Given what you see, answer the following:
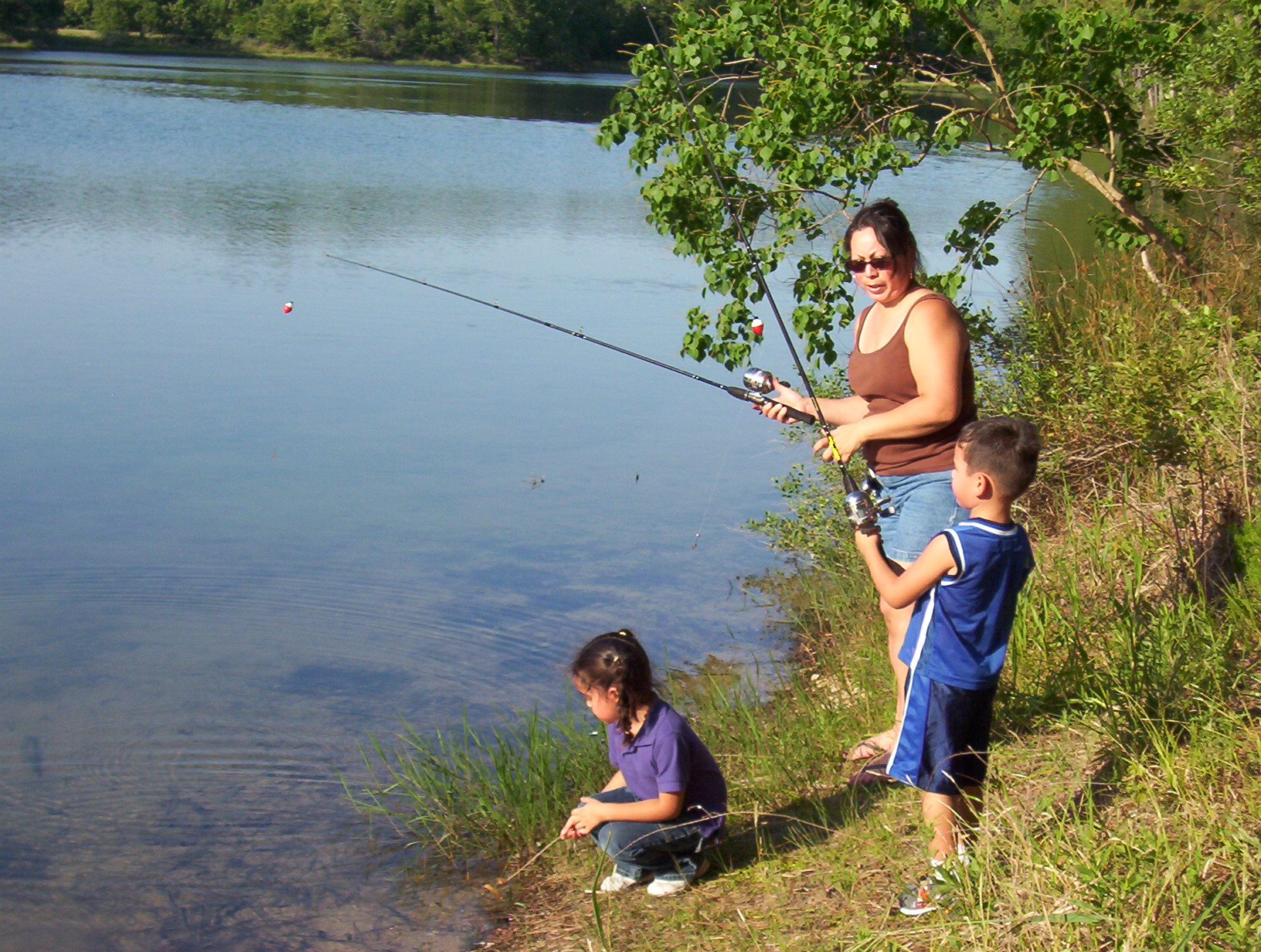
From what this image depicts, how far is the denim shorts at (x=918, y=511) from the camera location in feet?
9.82

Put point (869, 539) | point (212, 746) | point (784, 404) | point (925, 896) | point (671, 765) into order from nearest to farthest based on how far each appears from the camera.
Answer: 1. point (925, 896)
2. point (869, 539)
3. point (671, 765)
4. point (784, 404)
5. point (212, 746)

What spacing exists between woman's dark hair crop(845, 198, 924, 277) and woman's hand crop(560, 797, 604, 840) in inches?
56.3

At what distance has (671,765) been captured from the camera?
2.99m

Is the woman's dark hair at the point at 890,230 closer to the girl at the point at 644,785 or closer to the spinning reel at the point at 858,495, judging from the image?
the spinning reel at the point at 858,495

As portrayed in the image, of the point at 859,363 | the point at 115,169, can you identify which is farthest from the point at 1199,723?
the point at 115,169

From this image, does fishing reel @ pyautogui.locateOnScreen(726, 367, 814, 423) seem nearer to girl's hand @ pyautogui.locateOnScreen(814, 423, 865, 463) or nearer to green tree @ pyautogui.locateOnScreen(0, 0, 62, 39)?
girl's hand @ pyautogui.locateOnScreen(814, 423, 865, 463)

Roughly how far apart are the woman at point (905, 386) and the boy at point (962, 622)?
10.7 inches

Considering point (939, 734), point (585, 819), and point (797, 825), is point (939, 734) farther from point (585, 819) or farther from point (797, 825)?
point (585, 819)

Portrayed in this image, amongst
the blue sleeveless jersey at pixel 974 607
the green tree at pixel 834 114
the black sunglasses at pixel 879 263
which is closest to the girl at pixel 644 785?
the blue sleeveless jersey at pixel 974 607

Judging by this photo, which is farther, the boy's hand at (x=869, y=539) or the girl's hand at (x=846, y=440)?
the girl's hand at (x=846, y=440)

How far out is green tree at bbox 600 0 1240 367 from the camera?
5230 millimetres

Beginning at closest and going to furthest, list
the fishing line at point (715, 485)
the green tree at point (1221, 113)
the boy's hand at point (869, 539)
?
the boy's hand at point (869, 539)
the green tree at point (1221, 113)
the fishing line at point (715, 485)

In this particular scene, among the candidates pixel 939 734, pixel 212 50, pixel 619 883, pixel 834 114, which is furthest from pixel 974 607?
pixel 212 50

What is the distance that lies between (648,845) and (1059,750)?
104 centimetres
